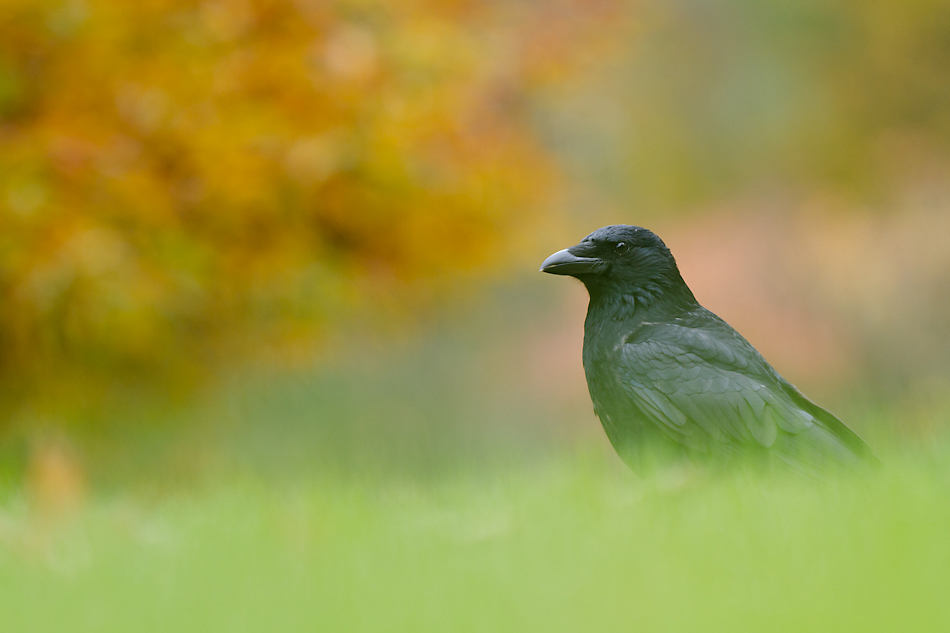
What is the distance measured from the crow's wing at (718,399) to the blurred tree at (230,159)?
276 cm

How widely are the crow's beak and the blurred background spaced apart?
2.13ft

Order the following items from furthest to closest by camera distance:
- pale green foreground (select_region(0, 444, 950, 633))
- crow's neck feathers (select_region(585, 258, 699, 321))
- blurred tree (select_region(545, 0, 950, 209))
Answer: blurred tree (select_region(545, 0, 950, 209))
crow's neck feathers (select_region(585, 258, 699, 321))
pale green foreground (select_region(0, 444, 950, 633))

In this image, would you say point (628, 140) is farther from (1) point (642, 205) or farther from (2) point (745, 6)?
(2) point (745, 6)

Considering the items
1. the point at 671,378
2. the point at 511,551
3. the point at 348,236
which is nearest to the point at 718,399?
the point at 671,378

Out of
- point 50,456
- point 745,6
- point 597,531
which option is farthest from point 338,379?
point 745,6

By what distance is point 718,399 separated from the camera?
298 centimetres

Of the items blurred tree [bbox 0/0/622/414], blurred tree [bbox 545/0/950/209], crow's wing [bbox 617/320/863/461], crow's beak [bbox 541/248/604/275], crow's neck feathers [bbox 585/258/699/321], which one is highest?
blurred tree [bbox 545/0/950/209]

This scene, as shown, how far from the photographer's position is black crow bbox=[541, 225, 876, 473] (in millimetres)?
2939

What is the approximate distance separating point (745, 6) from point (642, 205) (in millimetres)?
4042

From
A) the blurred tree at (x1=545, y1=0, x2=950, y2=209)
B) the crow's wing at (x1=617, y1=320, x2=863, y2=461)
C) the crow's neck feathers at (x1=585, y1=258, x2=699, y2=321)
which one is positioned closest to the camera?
the crow's wing at (x1=617, y1=320, x2=863, y2=461)

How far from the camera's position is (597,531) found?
7.50 ft

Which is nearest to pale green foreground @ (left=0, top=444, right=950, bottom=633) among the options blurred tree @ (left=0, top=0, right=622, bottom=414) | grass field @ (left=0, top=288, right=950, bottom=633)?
grass field @ (left=0, top=288, right=950, bottom=633)

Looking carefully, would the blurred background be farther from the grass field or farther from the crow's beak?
the crow's beak

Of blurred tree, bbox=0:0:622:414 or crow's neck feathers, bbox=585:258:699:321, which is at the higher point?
blurred tree, bbox=0:0:622:414
